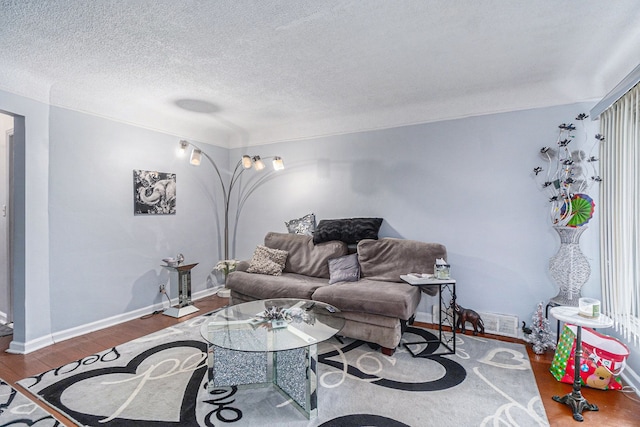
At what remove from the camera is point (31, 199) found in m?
2.84

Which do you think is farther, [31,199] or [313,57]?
[31,199]

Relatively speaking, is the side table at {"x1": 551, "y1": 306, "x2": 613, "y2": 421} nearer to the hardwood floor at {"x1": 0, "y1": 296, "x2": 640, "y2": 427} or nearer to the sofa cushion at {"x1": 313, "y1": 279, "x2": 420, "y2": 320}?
the hardwood floor at {"x1": 0, "y1": 296, "x2": 640, "y2": 427}

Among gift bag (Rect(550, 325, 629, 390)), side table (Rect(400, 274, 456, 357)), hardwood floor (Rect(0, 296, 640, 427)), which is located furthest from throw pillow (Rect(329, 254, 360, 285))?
gift bag (Rect(550, 325, 629, 390))

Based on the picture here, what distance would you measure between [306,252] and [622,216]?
2.97m

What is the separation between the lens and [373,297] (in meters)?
2.79

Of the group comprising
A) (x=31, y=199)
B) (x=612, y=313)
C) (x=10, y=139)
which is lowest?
(x=612, y=313)

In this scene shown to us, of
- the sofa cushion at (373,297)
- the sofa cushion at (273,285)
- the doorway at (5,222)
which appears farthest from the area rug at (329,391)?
the doorway at (5,222)

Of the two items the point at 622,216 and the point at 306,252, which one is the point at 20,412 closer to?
the point at 306,252

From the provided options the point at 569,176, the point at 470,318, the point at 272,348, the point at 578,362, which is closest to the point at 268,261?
the point at 272,348

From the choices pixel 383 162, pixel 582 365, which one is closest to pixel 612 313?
pixel 582 365

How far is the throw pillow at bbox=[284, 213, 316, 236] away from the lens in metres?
4.22

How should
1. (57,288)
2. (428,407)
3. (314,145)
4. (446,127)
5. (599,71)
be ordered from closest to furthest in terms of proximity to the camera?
1. (428,407)
2. (599,71)
3. (57,288)
4. (446,127)
5. (314,145)

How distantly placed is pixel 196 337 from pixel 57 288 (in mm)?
1426

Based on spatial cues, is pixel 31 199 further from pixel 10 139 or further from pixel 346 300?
pixel 346 300
